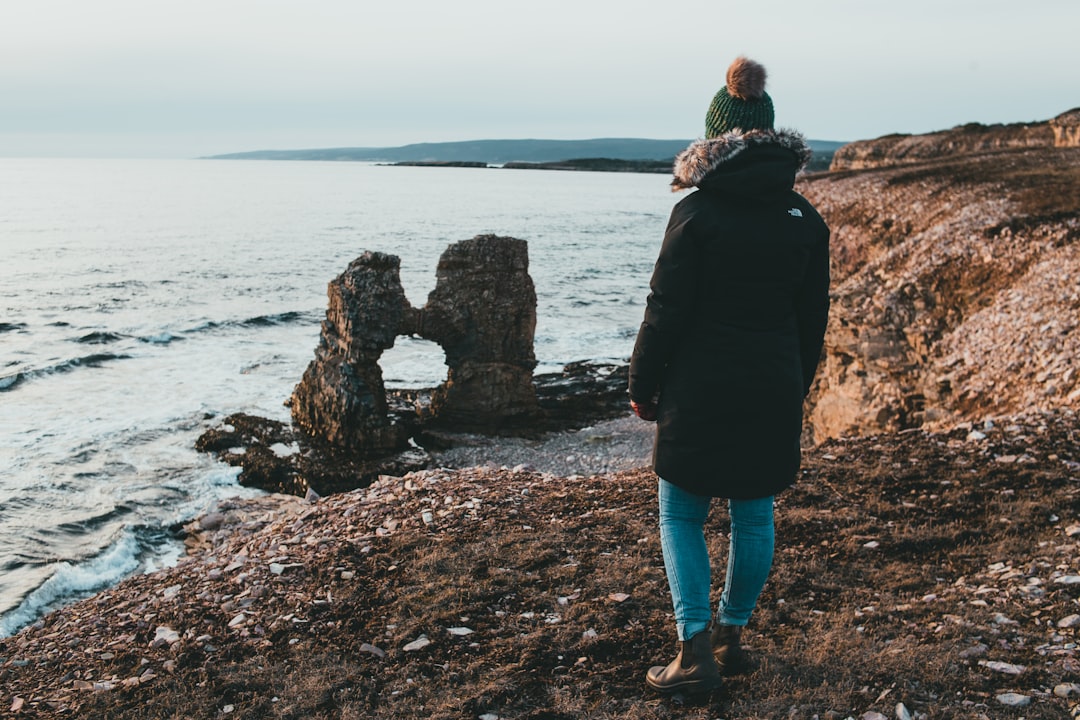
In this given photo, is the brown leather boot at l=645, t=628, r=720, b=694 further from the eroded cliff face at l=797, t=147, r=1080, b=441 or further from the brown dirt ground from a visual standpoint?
the eroded cliff face at l=797, t=147, r=1080, b=441

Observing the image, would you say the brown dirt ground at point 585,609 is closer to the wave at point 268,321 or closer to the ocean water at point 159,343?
the ocean water at point 159,343

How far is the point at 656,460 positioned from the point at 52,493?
17084 mm

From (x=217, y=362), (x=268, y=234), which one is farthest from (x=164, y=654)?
(x=268, y=234)

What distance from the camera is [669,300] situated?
421cm

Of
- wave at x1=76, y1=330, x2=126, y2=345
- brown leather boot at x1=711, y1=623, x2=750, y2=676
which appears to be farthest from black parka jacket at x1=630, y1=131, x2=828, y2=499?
wave at x1=76, y1=330, x2=126, y2=345

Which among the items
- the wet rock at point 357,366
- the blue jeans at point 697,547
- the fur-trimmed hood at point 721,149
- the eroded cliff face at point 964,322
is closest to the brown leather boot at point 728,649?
the blue jeans at point 697,547

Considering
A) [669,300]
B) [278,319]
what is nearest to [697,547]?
[669,300]

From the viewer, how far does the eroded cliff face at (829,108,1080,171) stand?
2143 inches

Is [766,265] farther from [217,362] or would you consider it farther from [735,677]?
[217,362]

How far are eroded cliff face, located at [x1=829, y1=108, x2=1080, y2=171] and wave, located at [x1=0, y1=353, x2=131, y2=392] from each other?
5056 cm

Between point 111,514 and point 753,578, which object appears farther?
point 111,514

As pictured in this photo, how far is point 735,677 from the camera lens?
16.5 feet

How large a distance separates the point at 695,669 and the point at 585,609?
168 cm

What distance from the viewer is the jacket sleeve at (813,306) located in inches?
176
